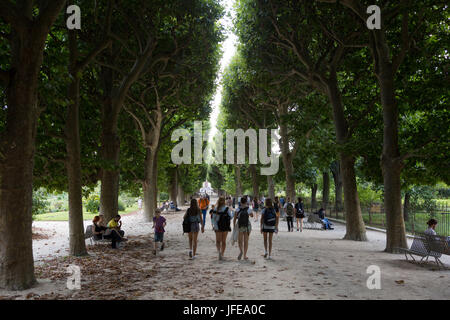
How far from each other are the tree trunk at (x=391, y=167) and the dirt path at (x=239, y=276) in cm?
87

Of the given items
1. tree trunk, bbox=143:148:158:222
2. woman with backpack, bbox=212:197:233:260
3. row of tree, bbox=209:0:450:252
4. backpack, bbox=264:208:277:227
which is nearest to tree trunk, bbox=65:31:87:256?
woman with backpack, bbox=212:197:233:260

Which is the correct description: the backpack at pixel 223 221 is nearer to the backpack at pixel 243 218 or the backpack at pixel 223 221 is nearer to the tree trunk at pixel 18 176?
the backpack at pixel 243 218

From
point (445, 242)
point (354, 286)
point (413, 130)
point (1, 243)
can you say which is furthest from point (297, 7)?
point (1, 243)

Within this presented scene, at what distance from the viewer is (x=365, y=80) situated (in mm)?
15414

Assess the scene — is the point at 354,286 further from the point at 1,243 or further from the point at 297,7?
the point at 297,7

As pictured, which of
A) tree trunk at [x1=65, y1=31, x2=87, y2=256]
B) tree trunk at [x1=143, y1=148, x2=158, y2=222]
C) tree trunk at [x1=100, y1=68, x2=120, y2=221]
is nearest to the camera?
tree trunk at [x1=65, y1=31, x2=87, y2=256]

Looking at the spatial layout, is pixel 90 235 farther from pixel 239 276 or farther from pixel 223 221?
pixel 239 276

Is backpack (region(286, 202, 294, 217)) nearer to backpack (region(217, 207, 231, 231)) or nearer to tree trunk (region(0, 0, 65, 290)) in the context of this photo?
backpack (region(217, 207, 231, 231))

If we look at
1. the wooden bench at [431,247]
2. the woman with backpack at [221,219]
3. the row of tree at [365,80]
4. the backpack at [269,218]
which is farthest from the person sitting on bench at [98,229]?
the wooden bench at [431,247]

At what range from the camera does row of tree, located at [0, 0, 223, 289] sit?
260 inches

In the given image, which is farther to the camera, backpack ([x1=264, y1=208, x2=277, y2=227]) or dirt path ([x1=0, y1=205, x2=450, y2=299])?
backpack ([x1=264, y1=208, x2=277, y2=227])

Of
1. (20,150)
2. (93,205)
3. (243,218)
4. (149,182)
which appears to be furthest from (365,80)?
(93,205)

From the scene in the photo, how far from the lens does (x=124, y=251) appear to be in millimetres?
11625

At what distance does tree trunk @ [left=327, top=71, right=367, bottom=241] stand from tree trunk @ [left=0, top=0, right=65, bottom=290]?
11.4 meters
